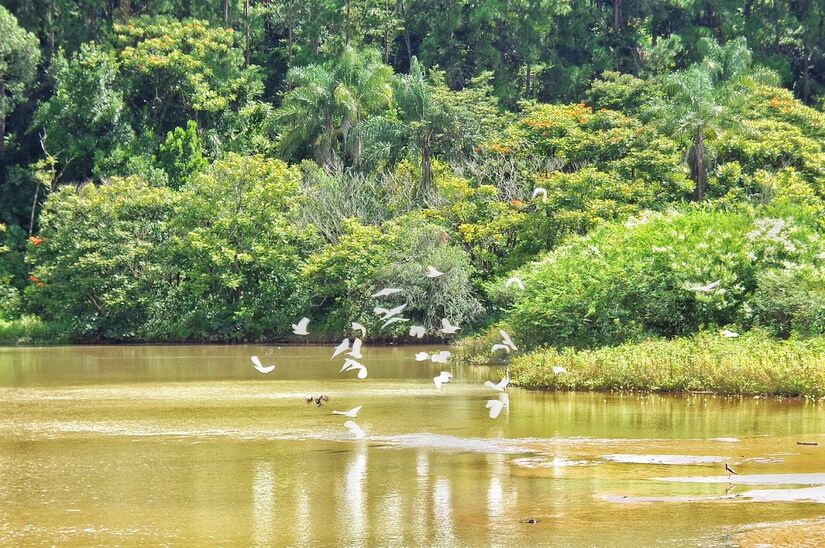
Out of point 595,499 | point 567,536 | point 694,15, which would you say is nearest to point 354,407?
point 595,499

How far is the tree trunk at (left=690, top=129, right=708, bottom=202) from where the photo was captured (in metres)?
41.8

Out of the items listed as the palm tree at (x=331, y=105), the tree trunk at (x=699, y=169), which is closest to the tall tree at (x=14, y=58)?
the palm tree at (x=331, y=105)

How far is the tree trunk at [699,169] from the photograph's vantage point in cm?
4181

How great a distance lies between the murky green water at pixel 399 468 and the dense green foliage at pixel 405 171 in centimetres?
798

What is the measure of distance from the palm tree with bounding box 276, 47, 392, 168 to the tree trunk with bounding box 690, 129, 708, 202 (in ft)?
41.6

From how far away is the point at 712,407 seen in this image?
71.6 feet

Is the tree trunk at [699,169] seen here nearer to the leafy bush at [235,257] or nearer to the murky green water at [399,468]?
the leafy bush at [235,257]

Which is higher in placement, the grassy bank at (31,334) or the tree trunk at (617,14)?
the tree trunk at (617,14)

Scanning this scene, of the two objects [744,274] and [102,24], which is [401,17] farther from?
[744,274]

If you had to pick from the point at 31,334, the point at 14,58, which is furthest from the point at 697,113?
the point at 14,58

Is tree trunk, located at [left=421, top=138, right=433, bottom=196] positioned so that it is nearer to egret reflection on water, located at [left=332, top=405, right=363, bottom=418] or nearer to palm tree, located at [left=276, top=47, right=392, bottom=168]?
palm tree, located at [left=276, top=47, right=392, bottom=168]

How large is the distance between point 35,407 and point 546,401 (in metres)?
9.54

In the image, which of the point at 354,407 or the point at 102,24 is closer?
the point at 354,407

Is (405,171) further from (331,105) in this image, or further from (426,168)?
(331,105)
